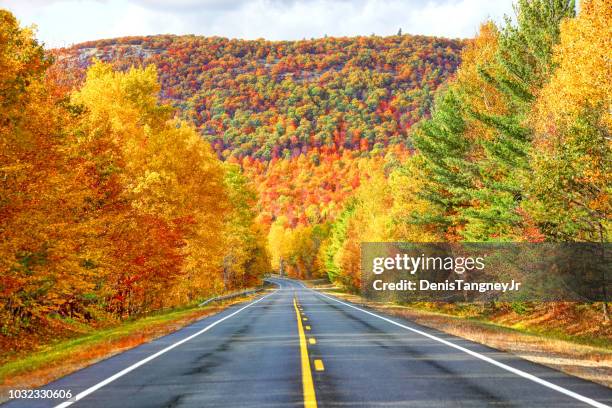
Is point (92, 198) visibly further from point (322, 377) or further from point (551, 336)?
point (551, 336)

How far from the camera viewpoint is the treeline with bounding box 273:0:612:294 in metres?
21.3

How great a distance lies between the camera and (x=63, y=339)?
989 inches

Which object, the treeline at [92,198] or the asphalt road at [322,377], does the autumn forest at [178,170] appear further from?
the asphalt road at [322,377]

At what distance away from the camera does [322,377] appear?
12.5m

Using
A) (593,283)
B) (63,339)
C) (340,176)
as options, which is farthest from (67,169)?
(340,176)

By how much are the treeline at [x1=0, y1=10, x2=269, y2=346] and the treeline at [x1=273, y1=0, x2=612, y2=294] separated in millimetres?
15437

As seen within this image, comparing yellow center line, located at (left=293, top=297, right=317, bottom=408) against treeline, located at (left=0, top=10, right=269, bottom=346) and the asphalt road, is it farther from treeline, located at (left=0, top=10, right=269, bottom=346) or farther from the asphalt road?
treeline, located at (left=0, top=10, right=269, bottom=346)

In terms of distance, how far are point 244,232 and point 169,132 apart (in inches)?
1301

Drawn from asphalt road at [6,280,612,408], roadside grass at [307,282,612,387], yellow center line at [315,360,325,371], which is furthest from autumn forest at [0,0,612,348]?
yellow center line at [315,360,325,371]

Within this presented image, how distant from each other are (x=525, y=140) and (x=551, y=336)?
9620mm

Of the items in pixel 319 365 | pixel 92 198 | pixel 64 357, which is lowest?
pixel 64 357

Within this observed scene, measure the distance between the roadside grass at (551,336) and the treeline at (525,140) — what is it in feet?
13.7

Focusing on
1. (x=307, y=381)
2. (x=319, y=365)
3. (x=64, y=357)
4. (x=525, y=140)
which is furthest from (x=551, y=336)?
(x=64, y=357)

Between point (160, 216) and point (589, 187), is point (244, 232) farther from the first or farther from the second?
point (589, 187)
